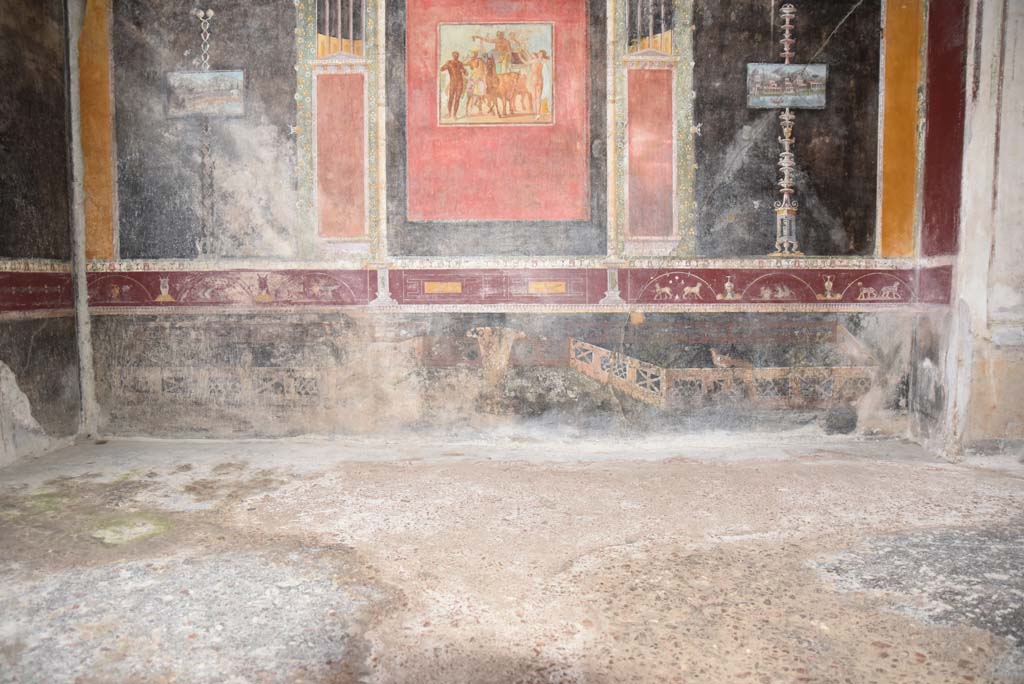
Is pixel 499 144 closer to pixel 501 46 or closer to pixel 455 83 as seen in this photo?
pixel 455 83

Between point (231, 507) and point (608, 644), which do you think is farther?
point (231, 507)

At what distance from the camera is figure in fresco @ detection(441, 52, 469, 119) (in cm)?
413

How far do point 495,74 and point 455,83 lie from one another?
0.80 ft

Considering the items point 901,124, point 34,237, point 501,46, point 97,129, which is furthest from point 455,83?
point 901,124

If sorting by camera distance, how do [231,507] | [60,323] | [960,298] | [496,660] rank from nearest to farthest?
[496,660], [231,507], [960,298], [60,323]

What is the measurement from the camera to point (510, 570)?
2.38 m

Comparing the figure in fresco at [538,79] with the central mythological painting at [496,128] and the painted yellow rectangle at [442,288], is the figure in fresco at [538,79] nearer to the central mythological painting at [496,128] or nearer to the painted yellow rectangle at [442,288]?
the central mythological painting at [496,128]

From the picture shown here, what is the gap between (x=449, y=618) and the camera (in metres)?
2.04

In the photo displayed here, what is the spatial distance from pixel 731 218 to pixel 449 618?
3.01m

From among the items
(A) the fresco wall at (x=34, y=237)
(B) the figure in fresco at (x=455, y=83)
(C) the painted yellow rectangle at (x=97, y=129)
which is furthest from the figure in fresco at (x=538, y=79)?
(A) the fresco wall at (x=34, y=237)

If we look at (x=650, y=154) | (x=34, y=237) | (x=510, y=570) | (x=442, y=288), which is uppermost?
(x=650, y=154)

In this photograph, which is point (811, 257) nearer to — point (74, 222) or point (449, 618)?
point (449, 618)

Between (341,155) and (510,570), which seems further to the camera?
(341,155)

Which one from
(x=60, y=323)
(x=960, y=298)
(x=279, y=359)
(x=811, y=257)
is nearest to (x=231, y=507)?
(x=279, y=359)
